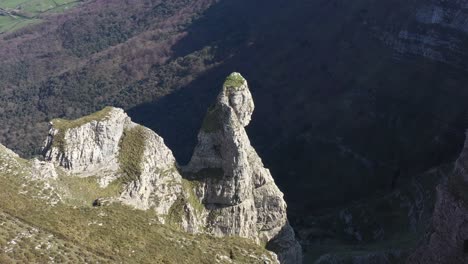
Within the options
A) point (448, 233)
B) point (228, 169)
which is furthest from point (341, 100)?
point (228, 169)

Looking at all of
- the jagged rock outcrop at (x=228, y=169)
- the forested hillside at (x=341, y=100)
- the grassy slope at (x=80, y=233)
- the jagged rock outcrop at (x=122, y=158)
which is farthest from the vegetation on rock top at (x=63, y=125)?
the forested hillside at (x=341, y=100)

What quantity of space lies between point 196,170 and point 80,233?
17.3m

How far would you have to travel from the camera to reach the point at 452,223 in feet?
149

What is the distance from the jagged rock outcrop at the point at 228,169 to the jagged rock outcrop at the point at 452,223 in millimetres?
15333

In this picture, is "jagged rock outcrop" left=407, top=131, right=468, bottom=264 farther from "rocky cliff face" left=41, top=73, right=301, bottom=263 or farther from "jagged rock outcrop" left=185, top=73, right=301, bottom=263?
"jagged rock outcrop" left=185, top=73, right=301, bottom=263

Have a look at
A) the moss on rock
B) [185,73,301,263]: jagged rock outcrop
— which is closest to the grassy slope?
the moss on rock

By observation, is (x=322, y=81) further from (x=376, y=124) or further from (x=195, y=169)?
(x=195, y=169)

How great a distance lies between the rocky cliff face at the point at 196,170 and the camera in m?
42.4

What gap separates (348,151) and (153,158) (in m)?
74.6

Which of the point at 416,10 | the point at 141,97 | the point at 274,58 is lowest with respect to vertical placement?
the point at 141,97

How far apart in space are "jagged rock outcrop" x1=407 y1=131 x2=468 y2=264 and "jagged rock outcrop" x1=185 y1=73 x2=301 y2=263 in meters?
15.3

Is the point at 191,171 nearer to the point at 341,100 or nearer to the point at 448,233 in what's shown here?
the point at 448,233

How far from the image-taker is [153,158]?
4634cm

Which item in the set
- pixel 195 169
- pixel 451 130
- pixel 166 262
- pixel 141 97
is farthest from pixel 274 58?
pixel 166 262
